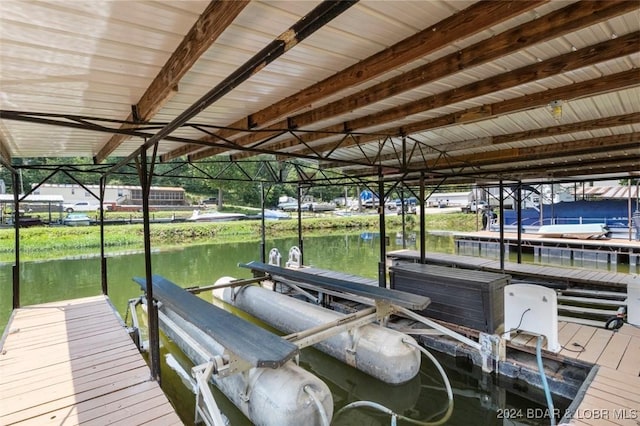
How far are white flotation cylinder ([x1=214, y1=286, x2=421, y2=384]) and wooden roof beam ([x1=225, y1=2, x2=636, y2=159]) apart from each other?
8.75 ft

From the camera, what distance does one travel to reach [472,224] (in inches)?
989

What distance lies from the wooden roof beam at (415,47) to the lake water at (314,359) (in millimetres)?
3337

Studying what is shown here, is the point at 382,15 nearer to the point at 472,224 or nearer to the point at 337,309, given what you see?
the point at 337,309

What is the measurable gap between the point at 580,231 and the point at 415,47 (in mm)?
14773

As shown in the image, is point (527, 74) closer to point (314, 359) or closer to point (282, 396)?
point (282, 396)

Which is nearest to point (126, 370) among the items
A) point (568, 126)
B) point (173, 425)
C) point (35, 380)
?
point (35, 380)

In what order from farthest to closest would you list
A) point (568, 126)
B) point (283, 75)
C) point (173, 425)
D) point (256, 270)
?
1. point (256, 270)
2. point (568, 126)
3. point (283, 75)
4. point (173, 425)

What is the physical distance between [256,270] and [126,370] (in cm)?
403

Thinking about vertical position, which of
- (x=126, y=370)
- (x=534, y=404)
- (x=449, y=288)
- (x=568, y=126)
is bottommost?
(x=534, y=404)

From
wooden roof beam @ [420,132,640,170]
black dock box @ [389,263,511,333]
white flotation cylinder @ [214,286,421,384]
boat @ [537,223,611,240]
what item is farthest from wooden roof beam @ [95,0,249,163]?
boat @ [537,223,611,240]

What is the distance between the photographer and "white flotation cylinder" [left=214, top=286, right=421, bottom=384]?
3.98 m

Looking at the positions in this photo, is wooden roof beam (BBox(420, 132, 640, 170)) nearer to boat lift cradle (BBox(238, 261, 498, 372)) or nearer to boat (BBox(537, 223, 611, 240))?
boat lift cradle (BBox(238, 261, 498, 372))

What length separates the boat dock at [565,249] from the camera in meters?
11.3

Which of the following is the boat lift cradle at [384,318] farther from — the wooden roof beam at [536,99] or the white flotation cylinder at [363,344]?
the wooden roof beam at [536,99]
